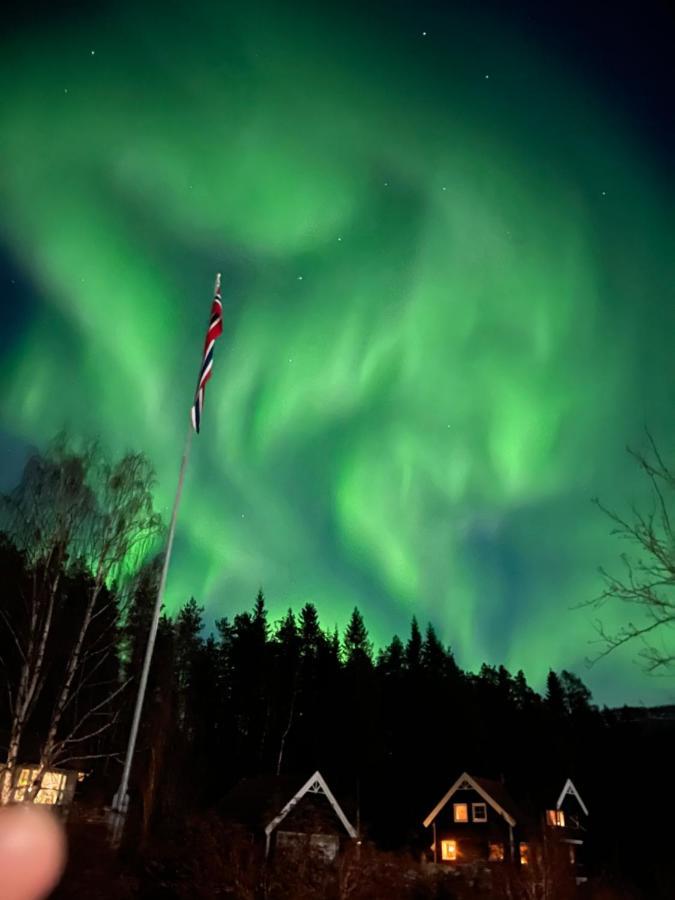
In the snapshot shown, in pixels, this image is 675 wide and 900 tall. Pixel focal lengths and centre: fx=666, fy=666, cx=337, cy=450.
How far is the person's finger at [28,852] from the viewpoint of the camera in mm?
17672

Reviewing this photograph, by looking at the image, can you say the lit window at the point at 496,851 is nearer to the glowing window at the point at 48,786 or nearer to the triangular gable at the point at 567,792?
the triangular gable at the point at 567,792

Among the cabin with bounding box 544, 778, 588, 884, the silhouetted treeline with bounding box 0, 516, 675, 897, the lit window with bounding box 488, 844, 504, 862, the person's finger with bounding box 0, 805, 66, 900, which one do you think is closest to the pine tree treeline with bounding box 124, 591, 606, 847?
the silhouetted treeline with bounding box 0, 516, 675, 897

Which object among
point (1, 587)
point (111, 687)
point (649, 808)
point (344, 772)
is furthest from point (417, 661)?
point (1, 587)

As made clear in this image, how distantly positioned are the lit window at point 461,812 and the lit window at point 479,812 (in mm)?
436

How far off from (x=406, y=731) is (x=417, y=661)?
468 inches

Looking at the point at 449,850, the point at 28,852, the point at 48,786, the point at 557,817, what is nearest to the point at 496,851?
the point at 449,850

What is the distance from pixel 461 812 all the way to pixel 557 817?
7.33 meters

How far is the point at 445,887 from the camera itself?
92.9 feet

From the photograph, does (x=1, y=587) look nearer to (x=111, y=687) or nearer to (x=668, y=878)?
(x=111, y=687)

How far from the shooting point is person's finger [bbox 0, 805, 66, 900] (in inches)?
696

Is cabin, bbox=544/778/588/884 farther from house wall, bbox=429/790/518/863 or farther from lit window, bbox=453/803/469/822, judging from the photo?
lit window, bbox=453/803/469/822

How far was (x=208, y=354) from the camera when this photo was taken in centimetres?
2322

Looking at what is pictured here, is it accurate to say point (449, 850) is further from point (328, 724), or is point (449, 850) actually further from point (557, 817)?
point (328, 724)

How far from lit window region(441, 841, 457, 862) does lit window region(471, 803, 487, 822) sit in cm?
235
